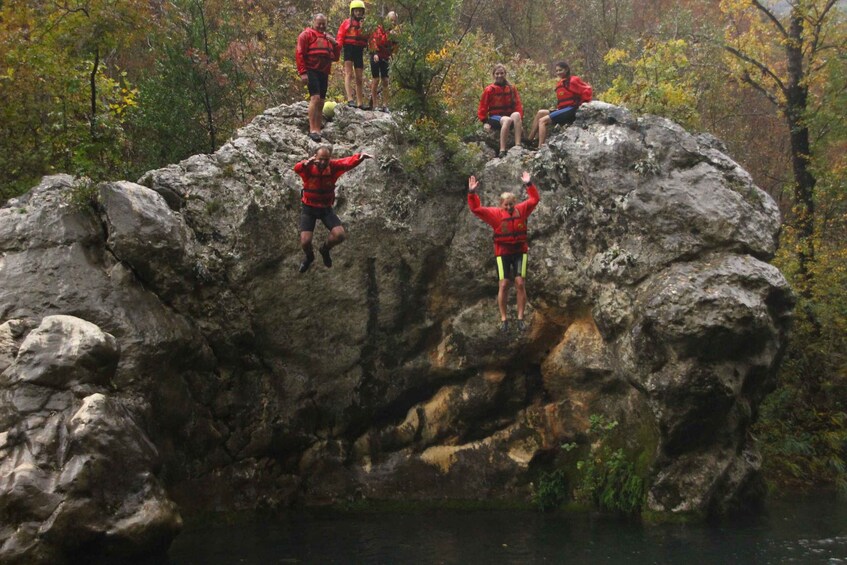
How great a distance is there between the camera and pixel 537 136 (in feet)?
50.1

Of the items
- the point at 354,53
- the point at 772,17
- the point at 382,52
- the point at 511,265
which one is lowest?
the point at 511,265

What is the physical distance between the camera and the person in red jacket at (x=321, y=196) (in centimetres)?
1252

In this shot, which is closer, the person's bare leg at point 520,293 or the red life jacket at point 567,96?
the person's bare leg at point 520,293

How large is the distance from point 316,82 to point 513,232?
4.57m

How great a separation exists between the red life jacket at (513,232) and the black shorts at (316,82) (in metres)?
4.24

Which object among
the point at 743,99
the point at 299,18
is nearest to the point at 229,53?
the point at 299,18

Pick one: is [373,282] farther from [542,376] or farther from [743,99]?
[743,99]

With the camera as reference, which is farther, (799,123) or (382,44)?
(799,123)

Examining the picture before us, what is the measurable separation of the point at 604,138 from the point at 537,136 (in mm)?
1664

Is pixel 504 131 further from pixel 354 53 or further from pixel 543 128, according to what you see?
pixel 354 53

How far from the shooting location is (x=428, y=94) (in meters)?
15.2

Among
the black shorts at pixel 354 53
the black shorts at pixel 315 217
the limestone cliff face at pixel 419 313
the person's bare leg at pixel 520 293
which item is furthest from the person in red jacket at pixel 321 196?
the black shorts at pixel 354 53

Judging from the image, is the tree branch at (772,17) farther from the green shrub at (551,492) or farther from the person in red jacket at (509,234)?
the green shrub at (551,492)

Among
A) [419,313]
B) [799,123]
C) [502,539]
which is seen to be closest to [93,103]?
[419,313]
